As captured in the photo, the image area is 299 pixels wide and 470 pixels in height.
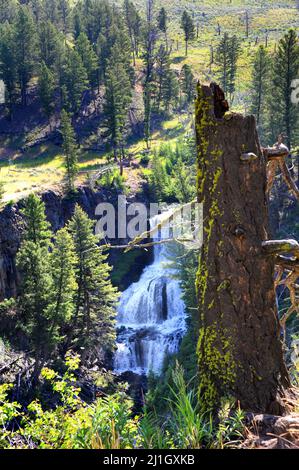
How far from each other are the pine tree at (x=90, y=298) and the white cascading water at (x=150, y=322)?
2.51 meters

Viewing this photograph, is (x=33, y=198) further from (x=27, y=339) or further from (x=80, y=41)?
(x=80, y=41)

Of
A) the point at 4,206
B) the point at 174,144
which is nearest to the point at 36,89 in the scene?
the point at 174,144

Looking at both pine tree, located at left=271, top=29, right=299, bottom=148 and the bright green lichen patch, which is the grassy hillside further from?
the bright green lichen patch

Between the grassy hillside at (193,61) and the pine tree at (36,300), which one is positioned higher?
the grassy hillside at (193,61)

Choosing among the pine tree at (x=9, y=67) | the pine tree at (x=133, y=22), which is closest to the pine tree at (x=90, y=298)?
the pine tree at (x=9, y=67)

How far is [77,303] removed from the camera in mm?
29844

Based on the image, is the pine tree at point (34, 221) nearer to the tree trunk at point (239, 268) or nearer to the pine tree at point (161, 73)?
the tree trunk at point (239, 268)

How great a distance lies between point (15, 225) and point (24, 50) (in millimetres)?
38310

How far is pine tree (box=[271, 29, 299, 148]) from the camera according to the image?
38.0m

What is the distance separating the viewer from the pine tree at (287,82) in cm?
3803

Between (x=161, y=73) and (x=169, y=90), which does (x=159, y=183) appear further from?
(x=161, y=73)

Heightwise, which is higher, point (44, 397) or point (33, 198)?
point (33, 198)
